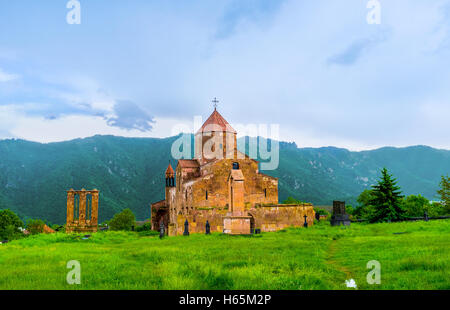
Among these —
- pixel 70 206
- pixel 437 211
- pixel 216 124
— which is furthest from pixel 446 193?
pixel 70 206

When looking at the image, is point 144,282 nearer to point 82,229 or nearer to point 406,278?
point 406,278

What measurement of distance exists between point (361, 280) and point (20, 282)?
851 centimetres

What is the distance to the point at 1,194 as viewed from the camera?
174750 millimetres

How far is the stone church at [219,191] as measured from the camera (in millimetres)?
36000

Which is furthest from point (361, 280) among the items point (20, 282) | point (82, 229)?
point (82, 229)

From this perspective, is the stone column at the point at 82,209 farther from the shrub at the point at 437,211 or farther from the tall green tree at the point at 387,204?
the shrub at the point at 437,211

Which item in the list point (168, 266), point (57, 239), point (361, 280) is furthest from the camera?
point (57, 239)

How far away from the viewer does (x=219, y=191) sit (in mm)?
38312

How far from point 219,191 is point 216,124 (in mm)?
9856

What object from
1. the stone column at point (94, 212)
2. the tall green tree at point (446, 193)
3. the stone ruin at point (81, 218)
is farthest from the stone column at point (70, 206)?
the tall green tree at point (446, 193)
